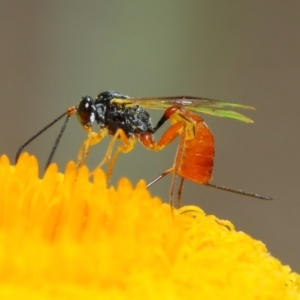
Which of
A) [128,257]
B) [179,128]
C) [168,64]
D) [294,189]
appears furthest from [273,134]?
[128,257]

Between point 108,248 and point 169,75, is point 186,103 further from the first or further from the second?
point 169,75

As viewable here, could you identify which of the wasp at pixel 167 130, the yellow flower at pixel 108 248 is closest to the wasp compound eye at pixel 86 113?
the wasp at pixel 167 130

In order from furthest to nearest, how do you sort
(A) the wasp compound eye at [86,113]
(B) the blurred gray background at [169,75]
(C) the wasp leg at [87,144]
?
(B) the blurred gray background at [169,75], (A) the wasp compound eye at [86,113], (C) the wasp leg at [87,144]

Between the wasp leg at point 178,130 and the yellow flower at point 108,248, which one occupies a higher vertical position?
the wasp leg at point 178,130

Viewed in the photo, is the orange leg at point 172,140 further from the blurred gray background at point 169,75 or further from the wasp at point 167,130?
the blurred gray background at point 169,75

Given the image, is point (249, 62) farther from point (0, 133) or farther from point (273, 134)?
point (0, 133)

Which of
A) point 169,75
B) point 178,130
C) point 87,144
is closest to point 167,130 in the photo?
point 178,130
